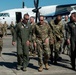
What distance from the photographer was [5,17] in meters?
36.1

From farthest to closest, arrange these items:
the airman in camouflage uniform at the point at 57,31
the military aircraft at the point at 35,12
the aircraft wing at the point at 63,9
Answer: the aircraft wing at the point at 63,9 → the military aircraft at the point at 35,12 → the airman in camouflage uniform at the point at 57,31

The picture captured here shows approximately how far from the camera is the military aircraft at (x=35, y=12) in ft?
118

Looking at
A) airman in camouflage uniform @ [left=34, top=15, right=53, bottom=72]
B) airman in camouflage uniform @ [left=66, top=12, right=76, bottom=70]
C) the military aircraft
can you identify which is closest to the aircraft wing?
the military aircraft

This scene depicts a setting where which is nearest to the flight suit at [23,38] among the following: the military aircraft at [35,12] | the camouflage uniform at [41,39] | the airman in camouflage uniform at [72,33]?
the camouflage uniform at [41,39]

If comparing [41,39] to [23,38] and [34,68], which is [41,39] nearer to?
[23,38]

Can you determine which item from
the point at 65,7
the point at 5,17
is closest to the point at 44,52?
the point at 5,17

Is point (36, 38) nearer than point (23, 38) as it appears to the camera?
No

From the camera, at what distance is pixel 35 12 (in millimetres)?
37750

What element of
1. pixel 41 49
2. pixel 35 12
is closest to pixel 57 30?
pixel 41 49

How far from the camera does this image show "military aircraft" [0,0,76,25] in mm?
35906

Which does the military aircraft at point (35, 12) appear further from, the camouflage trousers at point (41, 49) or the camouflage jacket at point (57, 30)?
the camouflage trousers at point (41, 49)

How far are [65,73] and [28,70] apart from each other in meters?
1.30

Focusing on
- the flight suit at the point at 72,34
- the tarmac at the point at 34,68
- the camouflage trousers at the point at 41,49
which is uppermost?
the flight suit at the point at 72,34

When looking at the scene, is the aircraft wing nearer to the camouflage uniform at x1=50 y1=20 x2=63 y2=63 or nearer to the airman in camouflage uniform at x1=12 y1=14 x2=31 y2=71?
the camouflage uniform at x1=50 y1=20 x2=63 y2=63
